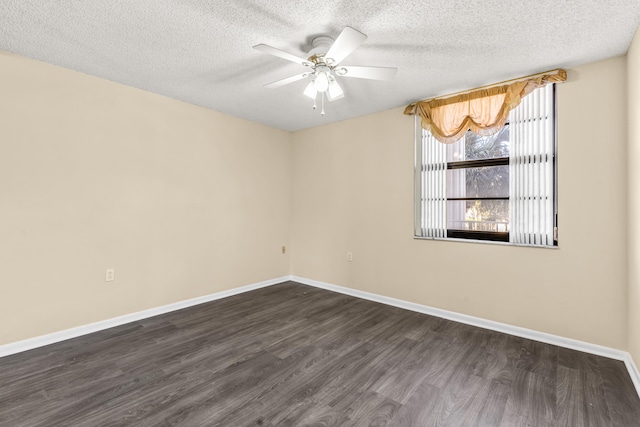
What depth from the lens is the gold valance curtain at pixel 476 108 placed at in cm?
270

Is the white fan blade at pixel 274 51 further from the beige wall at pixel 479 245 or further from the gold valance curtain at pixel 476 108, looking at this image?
the beige wall at pixel 479 245

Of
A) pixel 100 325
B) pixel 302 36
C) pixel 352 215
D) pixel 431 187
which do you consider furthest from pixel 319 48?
pixel 100 325

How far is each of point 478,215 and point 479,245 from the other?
346mm

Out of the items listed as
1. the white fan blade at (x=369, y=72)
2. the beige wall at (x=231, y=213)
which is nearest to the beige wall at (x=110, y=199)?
the beige wall at (x=231, y=213)

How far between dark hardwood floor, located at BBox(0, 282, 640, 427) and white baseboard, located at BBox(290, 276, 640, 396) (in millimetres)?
80

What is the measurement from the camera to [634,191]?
2123mm

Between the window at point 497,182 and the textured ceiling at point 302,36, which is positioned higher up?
the textured ceiling at point 302,36

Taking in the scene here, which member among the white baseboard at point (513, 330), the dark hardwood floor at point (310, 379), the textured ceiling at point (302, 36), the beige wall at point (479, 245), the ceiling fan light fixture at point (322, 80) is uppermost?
the textured ceiling at point (302, 36)

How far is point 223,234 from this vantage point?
157 inches

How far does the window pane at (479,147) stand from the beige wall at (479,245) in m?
0.47

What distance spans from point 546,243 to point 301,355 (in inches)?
96.4

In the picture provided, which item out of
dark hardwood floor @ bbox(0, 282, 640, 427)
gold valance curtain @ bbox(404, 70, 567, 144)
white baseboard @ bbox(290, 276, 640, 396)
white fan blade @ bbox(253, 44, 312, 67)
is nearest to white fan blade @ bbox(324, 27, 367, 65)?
white fan blade @ bbox(253, 44, 312, 67)

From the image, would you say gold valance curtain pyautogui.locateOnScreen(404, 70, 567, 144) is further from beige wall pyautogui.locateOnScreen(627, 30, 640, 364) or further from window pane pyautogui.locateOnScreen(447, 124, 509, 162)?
beige wall pyautogui.locateOnScreen(627, 30, 640, 364)

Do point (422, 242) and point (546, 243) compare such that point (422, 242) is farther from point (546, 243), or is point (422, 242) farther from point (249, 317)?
A: point (249, 317)
